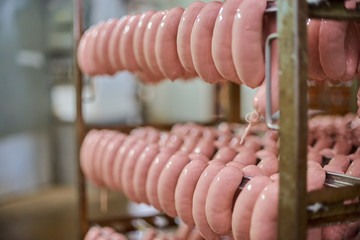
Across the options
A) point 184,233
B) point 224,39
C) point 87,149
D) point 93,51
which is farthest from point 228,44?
point 184,233

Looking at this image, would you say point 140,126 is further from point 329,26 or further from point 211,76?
point 329,26

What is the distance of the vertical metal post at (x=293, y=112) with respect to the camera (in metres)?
0.74

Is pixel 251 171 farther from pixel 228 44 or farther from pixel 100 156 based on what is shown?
pixel 100 156

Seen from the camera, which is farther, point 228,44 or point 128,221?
point 128,221

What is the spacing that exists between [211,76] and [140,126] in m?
1.15

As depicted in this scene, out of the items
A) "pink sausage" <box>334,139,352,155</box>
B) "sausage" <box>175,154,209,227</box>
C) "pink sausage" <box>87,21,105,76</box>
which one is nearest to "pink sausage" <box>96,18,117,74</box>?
"pink sausage" <box>87,21,105,76</box>

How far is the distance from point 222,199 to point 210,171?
0.12 m

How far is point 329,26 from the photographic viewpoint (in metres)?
0.90

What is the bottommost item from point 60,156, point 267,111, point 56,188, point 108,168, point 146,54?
point 56,188


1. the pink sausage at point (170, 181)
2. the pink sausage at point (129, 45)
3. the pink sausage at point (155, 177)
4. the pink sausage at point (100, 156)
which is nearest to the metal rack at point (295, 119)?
the pink sausage at point (170, 181)

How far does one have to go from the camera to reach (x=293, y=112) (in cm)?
75

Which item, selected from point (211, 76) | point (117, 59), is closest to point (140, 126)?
point (117, 59)

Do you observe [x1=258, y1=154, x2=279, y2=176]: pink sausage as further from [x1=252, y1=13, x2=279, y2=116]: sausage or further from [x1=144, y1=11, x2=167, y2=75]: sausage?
[x1=144, y1=11, x2=167, y2=75]: sausage

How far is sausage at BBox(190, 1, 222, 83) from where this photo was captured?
1.04 meters
